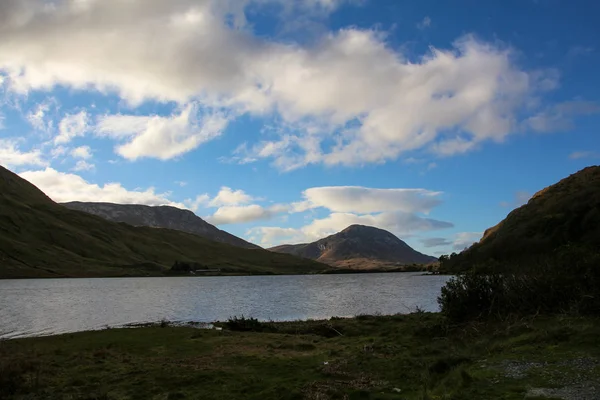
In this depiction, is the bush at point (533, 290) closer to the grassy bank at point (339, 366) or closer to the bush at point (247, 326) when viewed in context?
the grassy bank at point (339, 366)

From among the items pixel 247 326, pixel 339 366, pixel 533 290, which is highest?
pixel 533 290

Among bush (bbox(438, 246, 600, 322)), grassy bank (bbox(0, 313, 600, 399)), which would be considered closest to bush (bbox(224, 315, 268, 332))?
grassy bank (bbox(0, 313, 600, 399))

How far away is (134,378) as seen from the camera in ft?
79.1

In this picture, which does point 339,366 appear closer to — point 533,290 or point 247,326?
point 533,290

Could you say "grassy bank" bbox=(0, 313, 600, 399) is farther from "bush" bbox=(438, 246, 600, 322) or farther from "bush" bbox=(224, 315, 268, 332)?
"bush" bbox=(224, 315, 268, 332)

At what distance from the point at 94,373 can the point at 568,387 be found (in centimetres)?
2325

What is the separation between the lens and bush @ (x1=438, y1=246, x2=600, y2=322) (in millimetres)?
28328

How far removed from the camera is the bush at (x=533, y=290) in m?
28.3

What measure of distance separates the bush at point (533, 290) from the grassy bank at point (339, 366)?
1762 millimetres

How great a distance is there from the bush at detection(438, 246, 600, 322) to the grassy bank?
69.4 inches

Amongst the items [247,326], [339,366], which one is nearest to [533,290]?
[339,366]

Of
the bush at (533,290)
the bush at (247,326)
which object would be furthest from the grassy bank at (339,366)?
the bush at (247,326)

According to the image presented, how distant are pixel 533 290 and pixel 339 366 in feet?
49.2

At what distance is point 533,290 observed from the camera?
30891 mm
